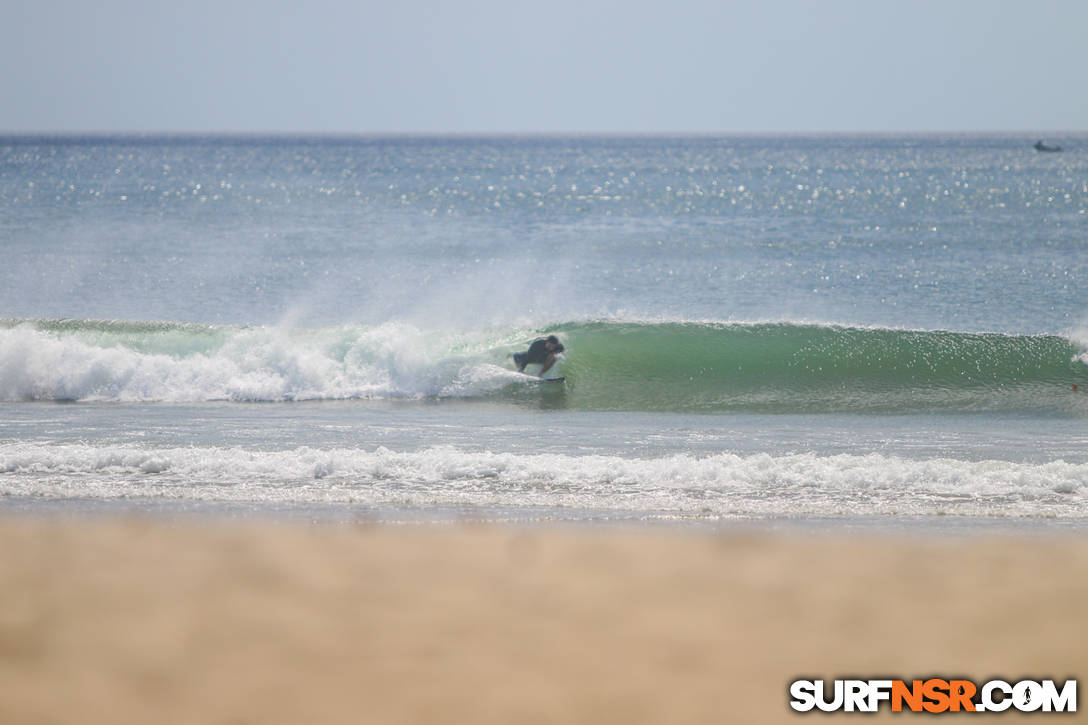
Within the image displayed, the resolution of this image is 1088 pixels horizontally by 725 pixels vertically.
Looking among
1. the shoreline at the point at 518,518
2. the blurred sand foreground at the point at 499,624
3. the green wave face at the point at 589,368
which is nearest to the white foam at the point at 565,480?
the shoreline at the point at 518,518

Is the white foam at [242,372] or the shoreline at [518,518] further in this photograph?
the white foam at [242,372]

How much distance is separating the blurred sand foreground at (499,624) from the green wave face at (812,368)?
6.15 meters

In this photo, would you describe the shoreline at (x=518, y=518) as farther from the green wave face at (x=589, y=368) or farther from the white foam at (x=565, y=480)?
the green wave face at (x=589, y=368)

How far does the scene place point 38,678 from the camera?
12.2ft

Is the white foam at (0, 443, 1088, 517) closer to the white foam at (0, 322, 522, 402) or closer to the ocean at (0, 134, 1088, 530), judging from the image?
the ocean at (0, 134, 1088, 530)

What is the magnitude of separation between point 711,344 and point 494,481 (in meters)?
7.16

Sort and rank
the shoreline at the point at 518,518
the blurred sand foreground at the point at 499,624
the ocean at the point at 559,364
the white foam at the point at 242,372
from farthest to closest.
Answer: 1. the white foam at the point at 242,372
2. the ocean at the point at 559,364
3. the shoreline at the point at 518,518
4. the blurred sand foreground at the point at 499,624

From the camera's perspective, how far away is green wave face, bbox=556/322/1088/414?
11797mm

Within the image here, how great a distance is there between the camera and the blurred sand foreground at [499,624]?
11.9ft

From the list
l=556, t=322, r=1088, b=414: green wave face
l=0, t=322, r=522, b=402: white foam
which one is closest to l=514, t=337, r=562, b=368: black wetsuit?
l=556, t=322, r=1088, b=414: green wave face

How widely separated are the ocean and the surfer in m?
0.24

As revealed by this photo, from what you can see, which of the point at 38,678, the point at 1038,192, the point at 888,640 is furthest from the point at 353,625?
the point at 1038,192

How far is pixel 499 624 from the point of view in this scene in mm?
4289

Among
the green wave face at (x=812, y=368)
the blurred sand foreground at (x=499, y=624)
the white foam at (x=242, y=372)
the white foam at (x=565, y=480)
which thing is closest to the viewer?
the blurred sand foreground at (x=499, y=624)
